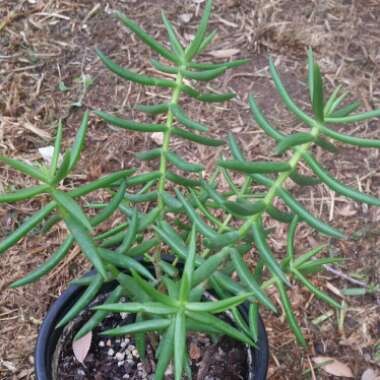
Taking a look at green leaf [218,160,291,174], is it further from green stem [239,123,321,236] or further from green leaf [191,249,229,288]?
green leaf [191,249,229,288]

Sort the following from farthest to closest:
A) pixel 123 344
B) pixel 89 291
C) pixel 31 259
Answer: pixel 31 259
pixel 123 344
pixel 89 291

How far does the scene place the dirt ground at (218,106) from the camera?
2061mm

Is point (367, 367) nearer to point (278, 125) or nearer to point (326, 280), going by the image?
point (326, 280)

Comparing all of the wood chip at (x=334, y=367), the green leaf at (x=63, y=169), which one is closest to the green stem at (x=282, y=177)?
the green leaf at (x=63, y=169)

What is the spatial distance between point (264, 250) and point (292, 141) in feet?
0.84

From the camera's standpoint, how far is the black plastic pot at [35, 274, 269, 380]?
151cm

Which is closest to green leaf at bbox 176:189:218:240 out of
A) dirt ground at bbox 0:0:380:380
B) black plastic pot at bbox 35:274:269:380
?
black plastic pot at bbox 35:274:269:380

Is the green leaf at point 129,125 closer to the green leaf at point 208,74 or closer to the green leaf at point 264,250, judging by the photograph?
the green leaf at point 208,74

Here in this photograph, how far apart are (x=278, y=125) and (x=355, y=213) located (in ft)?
1.68

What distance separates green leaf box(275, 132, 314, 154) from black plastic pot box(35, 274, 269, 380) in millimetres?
638

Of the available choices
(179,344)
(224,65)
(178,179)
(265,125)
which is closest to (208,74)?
(224,65)

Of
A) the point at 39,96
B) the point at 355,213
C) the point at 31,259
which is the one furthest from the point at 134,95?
the point at 355,213

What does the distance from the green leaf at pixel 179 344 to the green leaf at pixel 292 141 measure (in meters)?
0.36

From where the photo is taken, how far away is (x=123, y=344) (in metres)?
1.74
